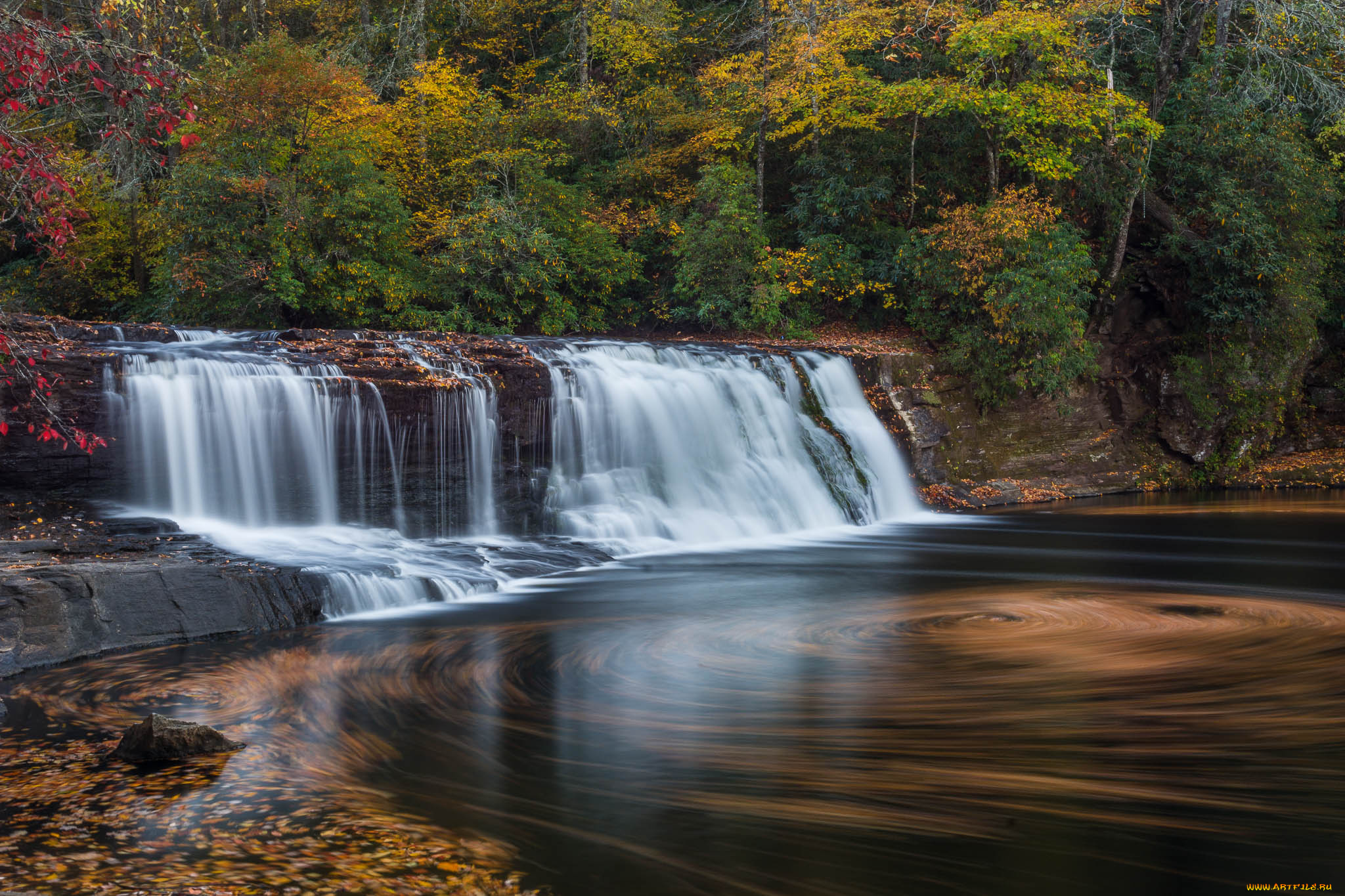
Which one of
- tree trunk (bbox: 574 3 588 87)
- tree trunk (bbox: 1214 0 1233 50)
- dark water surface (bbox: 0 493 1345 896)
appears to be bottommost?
dark water surface (bbox: 0 493 1345 896)

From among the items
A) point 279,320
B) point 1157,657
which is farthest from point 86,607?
point 279,320

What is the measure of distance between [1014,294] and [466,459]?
36.1 ft

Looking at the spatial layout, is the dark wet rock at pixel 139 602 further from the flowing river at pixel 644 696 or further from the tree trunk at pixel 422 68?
the tree trunk at pixel 422 68

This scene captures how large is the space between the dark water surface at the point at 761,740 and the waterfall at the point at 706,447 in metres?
3.60

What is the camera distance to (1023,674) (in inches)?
272

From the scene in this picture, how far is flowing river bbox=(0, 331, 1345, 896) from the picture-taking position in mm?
4102

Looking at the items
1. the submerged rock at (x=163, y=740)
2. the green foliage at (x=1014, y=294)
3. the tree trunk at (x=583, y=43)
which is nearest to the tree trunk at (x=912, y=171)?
the green foliage at (x=1014, y=294)

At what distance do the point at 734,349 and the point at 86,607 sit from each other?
1179cm

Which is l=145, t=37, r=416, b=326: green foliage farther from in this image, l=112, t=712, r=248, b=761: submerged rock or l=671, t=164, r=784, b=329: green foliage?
l=112, t=712, r=248, b=761: submerged rock

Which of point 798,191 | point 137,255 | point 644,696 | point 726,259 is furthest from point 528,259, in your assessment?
point 644,696

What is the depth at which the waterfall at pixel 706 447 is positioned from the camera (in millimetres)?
13750

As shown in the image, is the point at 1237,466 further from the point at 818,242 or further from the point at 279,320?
the point at 279,320

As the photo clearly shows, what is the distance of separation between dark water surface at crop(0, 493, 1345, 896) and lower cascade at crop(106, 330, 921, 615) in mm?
2181

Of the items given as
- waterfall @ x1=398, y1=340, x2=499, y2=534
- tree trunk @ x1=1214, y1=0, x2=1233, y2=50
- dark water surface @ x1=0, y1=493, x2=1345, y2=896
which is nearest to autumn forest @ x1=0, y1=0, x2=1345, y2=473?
tree trunk @ x1=1214, y1=0, x2=1233, y2=50
